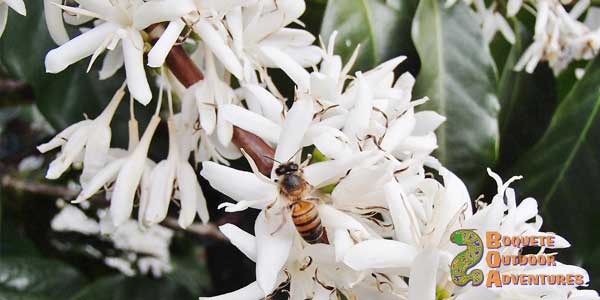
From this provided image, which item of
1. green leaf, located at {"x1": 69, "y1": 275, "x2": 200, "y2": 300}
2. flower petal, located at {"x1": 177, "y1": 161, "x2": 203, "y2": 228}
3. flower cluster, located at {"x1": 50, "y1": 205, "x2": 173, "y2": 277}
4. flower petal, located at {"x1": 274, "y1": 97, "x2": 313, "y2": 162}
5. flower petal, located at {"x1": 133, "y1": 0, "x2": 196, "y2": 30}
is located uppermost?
flower petal, located at {"x1": 133, "y1": 0, "x2": 196, "y2": 30}

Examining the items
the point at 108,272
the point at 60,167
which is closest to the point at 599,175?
the point at 60,167

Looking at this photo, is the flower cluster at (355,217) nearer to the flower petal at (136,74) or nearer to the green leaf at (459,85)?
the flower petal at (136,74)

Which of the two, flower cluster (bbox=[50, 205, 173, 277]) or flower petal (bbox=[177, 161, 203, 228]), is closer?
flower petal (bbox=[177, 161, 203, 228])

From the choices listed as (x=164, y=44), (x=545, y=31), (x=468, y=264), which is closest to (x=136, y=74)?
(x=164, y=44)

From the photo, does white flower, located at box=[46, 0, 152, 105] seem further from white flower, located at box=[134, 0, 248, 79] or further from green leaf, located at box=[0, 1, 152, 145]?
green leaf, located at box=[0, 1, 152, 145]

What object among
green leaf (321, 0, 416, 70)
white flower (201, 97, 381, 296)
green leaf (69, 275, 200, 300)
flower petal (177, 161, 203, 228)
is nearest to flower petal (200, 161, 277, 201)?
white flower (201, 97, 381, 296)
